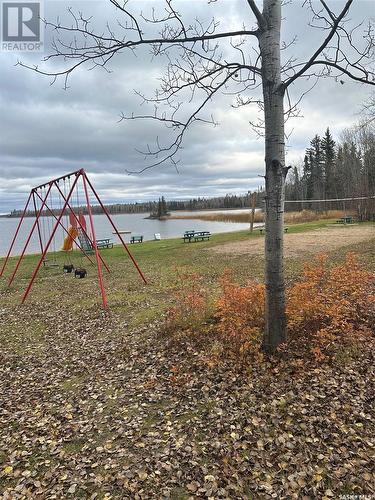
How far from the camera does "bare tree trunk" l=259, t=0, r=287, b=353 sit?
13.9ft

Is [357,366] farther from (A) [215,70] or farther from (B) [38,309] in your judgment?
(B) [38,309]

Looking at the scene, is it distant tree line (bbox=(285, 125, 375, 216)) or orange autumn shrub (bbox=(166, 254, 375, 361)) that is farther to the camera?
distant tree line (bbox=(285, 125, 375, 216))

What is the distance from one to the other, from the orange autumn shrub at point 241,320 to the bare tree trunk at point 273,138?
0.94 meters

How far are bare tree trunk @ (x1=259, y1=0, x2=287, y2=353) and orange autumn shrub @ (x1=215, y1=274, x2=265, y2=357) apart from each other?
94cm

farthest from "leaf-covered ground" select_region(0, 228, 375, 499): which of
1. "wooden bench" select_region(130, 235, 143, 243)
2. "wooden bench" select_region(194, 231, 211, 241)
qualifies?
"wooden bench" select_region(130, 235, 143, 243)

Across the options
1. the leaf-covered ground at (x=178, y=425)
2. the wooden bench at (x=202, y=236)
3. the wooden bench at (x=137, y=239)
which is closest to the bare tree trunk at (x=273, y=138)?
the leaf-covered ground at (x=178, y=425)

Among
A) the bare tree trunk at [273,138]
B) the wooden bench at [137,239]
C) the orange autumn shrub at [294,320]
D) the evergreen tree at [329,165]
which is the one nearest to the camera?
the bare tree trunk at [273,138]

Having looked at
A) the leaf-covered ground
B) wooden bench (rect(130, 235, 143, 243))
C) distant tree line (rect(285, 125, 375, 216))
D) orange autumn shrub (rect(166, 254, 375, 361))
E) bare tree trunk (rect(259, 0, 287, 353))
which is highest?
distant tree line (rect(285, 125, 375, 216))

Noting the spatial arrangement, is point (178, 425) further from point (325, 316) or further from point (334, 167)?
point (334, 167)

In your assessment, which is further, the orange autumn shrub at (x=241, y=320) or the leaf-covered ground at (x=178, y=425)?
the orange autumn shrub at (x=241, y=320)

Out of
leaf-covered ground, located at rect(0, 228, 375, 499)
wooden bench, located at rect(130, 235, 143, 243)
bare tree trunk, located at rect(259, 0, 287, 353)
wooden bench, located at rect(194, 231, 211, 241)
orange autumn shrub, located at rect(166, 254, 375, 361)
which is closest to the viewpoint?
leaf-covered ground, located at rect(0, 228, 375, 499)

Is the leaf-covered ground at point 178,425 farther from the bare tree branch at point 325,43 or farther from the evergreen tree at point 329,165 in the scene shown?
the evergreen tree at point 329,165

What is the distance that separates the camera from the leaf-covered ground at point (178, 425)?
299 centimetres

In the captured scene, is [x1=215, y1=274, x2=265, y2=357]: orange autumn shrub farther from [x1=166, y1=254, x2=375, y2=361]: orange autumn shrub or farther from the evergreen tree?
the evergreen tree
